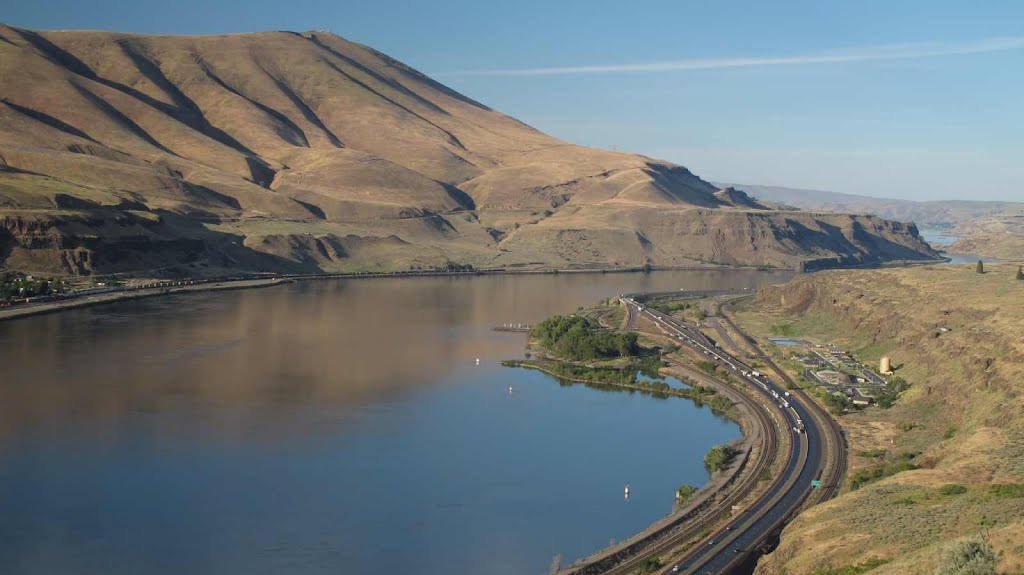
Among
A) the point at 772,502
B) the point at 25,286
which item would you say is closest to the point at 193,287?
the point at 25,286

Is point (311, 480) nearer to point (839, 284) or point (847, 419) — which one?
point (847, 419)

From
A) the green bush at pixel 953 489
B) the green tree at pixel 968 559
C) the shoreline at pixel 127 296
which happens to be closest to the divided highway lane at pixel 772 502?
the green bush at pixel 953 489

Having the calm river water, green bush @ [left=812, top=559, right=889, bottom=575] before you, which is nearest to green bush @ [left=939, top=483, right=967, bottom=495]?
green bush @ [left=812, top=559, right=889, bottom=575]

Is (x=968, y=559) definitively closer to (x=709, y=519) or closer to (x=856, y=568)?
(x=856, y=568)

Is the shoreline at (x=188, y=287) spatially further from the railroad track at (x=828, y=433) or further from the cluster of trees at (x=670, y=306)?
the railroad track at (x=828, y=433)

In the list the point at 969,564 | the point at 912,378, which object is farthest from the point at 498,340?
the point at 969,564
